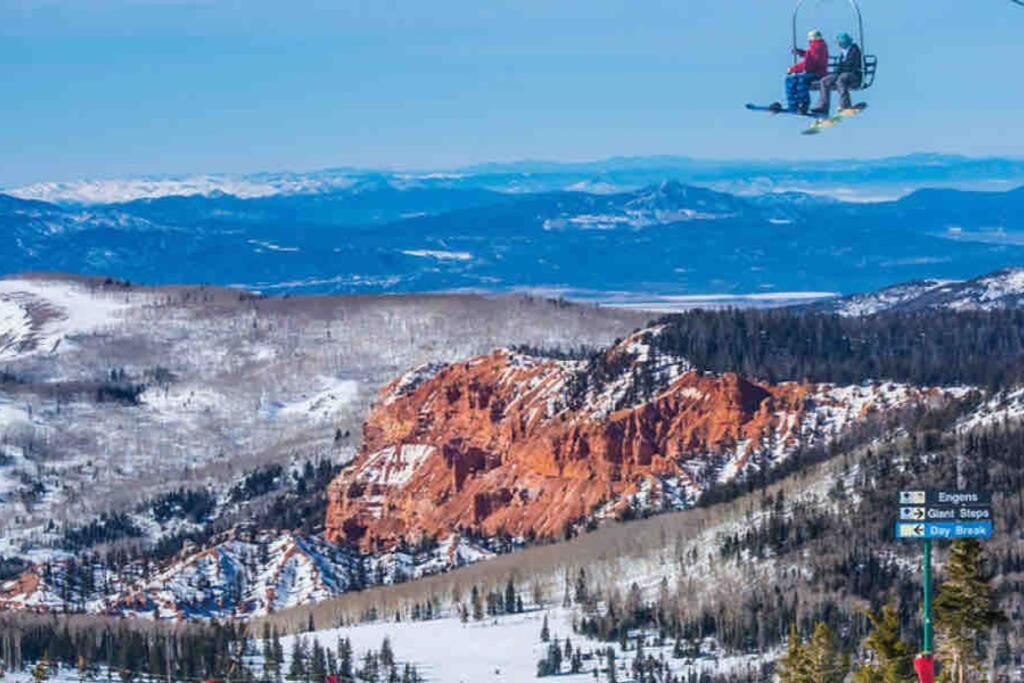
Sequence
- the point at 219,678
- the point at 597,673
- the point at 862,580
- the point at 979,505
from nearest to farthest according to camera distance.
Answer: the point at 979,505 < the point at 219,678 < the point at 597,673 < the point at 862,580

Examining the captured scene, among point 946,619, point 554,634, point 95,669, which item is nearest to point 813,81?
point 946,619

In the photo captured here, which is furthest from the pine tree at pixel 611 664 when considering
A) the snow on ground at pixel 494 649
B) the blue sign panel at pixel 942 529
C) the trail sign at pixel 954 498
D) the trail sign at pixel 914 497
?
the trail sign at pixel 914 497

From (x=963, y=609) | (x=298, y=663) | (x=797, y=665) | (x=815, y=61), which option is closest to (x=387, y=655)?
(x=298, y=663)

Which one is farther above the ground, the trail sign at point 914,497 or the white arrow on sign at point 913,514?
the trail sign at point 914,497

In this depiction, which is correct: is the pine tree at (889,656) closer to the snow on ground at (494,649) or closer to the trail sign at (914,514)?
the trail sign at (914,514)

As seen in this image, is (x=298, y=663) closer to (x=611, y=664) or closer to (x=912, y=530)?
(x=611, y=664)

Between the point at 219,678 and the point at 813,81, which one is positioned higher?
the point at 813,81

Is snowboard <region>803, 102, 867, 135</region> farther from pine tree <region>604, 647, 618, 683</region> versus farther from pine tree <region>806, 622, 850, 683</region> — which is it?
pine tree <region>604, 647, 618, 683</region>

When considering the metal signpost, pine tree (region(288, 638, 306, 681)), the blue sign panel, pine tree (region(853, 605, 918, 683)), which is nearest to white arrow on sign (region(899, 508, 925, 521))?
the metal signpost

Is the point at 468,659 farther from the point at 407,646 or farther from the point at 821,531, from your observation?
the point at 821,531
